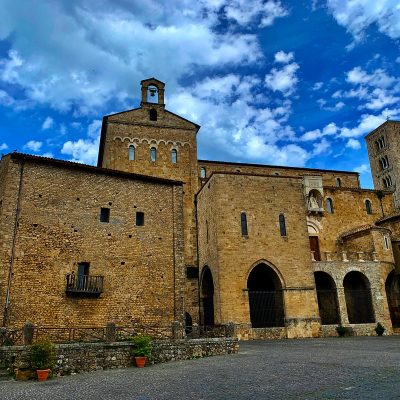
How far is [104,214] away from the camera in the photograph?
20.8 meters

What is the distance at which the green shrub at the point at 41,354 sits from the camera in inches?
494

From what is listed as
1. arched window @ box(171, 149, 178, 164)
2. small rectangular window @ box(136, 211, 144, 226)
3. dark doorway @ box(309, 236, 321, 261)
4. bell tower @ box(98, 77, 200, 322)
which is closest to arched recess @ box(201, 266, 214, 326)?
bell tower @ box(98, 77, 200, 322)

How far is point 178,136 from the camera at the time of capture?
3409cm

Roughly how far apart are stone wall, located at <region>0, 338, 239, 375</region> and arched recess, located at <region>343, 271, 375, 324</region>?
17.0 m

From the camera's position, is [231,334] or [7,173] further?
[7,173]

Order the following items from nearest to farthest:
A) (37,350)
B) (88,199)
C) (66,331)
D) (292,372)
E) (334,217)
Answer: (292,372)
(37,350)
(66,331)
(88,199)
(334,217)

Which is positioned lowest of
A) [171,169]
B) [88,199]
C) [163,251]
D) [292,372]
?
[292,372]

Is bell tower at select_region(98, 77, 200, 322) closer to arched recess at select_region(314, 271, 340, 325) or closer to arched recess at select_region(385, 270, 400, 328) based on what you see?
arched recess at select_region(314, 271, 340, 325)

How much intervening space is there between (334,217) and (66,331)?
26627mm

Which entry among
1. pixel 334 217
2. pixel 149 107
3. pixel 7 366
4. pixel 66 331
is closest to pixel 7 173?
pixel 66 331

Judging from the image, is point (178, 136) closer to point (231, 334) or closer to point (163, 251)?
point (163, 251)

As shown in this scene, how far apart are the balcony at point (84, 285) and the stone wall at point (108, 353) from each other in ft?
16.4

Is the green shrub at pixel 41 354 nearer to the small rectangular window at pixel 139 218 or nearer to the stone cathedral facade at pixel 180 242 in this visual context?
the stone cathedral facade at pixel 180 242

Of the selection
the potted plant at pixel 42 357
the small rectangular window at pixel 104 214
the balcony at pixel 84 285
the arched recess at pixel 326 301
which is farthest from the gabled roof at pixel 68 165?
the arched recess at pixel 326 301
